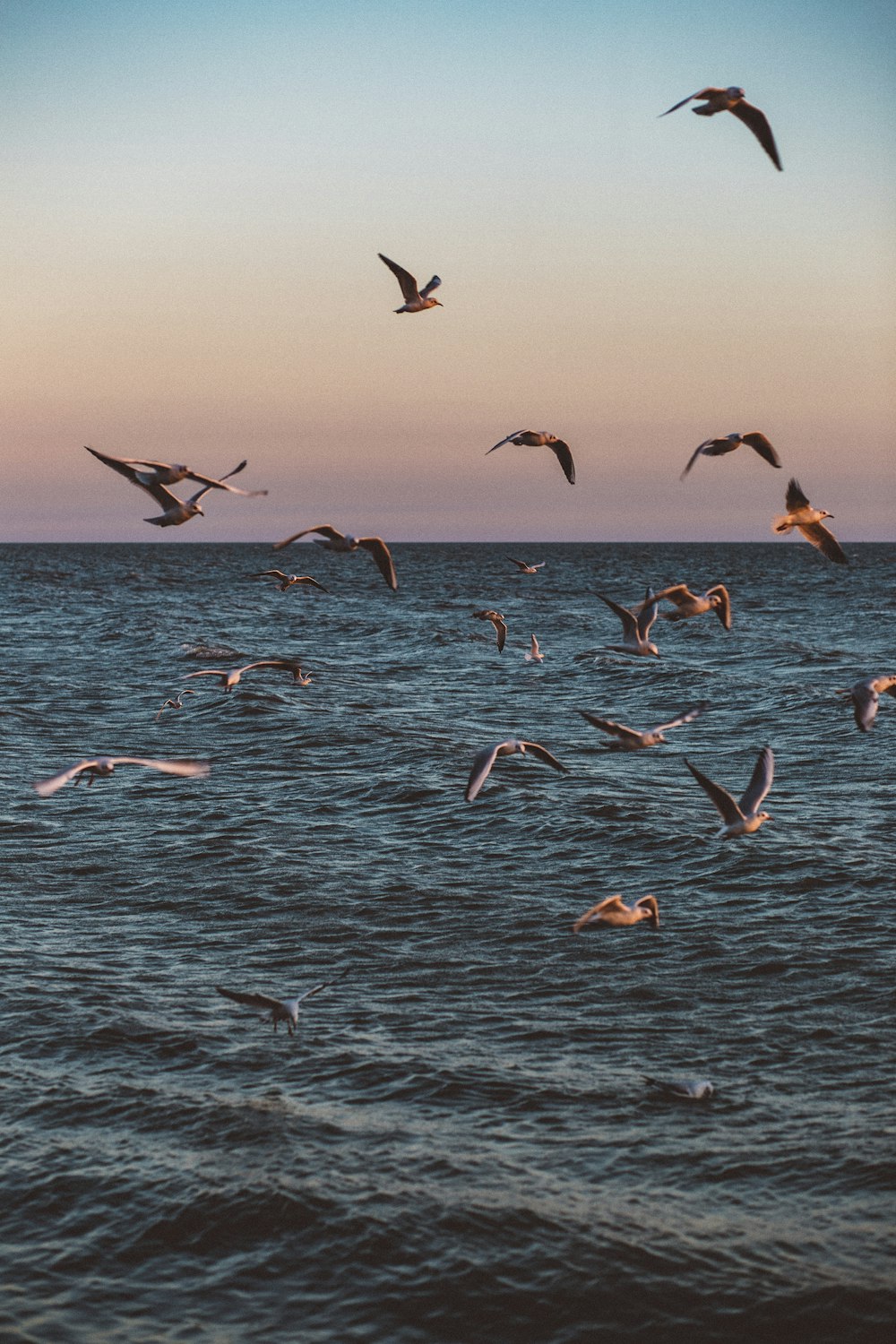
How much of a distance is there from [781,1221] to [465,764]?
15.4 m

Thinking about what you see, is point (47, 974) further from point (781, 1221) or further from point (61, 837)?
point (781, 1221)

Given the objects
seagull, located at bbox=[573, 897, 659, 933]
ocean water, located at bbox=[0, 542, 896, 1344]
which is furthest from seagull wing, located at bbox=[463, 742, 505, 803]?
ocean water, located at bbox=[0, 542, 896, 1344]

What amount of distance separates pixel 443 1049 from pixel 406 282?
7.55 meters

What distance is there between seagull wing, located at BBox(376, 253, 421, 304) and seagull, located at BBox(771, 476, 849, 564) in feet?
14.9

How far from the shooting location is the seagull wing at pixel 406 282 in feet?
45.3

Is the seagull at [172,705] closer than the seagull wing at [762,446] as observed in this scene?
No

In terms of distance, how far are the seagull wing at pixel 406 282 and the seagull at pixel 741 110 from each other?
390 centimetres

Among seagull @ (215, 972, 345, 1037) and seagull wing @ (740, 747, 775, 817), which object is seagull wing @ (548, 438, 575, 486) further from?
seagull @ (215, 972, 345, 1037)

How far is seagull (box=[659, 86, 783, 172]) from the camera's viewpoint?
10523mm

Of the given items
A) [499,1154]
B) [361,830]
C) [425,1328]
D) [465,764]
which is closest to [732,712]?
[465,764]

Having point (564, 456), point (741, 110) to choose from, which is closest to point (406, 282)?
point (564, 456)

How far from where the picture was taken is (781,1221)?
28.5 ft

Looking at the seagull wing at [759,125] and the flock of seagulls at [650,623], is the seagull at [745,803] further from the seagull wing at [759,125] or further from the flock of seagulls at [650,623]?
the seagull wing at [759,125]

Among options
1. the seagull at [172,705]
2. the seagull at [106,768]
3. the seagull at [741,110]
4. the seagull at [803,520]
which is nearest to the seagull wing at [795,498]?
the seagull at [803,520]
